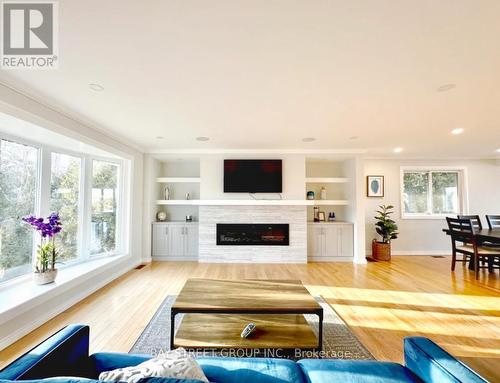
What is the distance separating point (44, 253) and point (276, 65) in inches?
128

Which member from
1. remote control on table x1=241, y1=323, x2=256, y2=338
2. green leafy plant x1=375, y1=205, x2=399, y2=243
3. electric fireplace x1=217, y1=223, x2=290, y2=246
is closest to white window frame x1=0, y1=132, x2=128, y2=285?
electric fireplace x1=217, y1=223, x2=290, y2=246

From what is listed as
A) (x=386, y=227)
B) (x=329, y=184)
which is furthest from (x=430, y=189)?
(x=329, y=184)

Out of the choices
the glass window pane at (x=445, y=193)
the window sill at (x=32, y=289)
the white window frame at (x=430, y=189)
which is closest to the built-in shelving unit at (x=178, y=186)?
the window sill at (x=32, y=289)

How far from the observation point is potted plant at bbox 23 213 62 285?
2.72 metres

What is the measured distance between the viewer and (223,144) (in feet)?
15.5

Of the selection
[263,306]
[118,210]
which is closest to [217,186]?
[118,210]

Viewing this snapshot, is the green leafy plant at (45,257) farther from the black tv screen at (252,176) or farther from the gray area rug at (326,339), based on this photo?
the black tv screen at (252,176)

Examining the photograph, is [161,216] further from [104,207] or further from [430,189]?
[430,189]

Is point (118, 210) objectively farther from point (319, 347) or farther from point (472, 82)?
point (472, 82)

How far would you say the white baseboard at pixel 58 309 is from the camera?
221 cm

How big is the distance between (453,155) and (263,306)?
6364 mm

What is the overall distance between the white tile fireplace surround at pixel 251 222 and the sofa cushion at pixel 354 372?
12.6ft

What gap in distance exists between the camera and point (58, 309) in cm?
279

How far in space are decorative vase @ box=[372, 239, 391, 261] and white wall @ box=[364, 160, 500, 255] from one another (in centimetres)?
49
